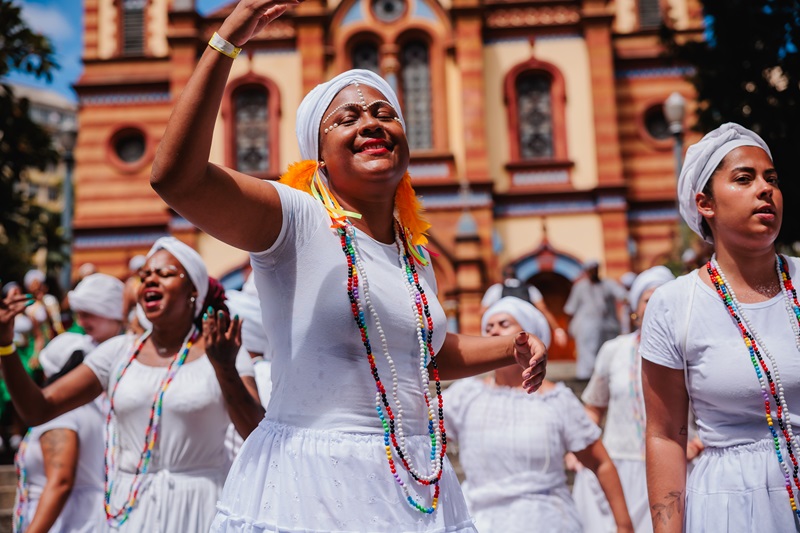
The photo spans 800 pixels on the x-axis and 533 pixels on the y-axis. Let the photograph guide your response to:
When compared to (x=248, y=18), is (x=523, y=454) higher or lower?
lower

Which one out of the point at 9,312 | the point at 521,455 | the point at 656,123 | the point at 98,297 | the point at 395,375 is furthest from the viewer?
the point at 656,123

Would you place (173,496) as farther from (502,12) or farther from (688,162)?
(502,12)

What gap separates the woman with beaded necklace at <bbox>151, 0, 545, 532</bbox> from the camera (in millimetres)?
2279

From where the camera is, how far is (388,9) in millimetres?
21766

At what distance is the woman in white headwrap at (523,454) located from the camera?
14.9 feet

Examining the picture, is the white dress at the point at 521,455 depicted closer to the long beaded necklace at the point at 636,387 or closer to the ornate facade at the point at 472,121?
the long beaded necklace at the point at 636,387

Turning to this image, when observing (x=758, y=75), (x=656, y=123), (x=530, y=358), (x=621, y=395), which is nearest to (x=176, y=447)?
(x=530, y=358)

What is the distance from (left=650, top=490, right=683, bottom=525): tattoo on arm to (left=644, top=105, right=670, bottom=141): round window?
20502 mm

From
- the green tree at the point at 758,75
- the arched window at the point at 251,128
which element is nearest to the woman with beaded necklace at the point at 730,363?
the green tree at the point at 758,75

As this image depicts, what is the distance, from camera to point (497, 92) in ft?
71.4

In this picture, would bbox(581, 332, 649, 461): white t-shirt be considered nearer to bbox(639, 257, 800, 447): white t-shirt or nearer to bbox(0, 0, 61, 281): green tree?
bbox(639, 257, 800, 447): white t-shirt

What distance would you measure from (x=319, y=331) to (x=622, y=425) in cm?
420

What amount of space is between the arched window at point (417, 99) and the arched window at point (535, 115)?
2275mm

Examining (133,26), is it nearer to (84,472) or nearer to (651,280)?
(651,280)
